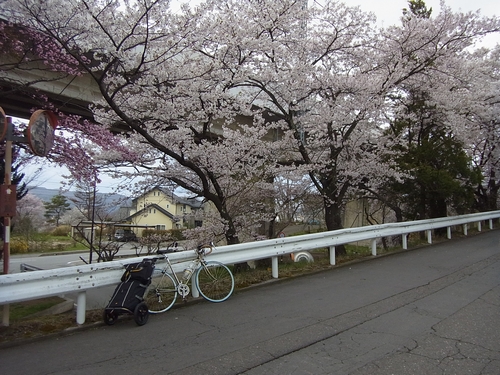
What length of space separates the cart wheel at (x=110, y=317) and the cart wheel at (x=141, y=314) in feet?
1.09

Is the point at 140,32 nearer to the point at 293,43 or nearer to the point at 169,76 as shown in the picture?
the point at 169,76

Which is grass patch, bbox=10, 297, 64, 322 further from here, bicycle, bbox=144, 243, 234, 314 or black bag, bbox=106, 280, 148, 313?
black bag, bbox=106, 280, 148, 313

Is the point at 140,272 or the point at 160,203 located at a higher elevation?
the point at 160,203

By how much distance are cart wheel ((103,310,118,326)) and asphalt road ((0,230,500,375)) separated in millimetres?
→ 98

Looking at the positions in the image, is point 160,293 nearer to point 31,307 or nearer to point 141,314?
point 141,314

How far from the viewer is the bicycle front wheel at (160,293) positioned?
5.66m

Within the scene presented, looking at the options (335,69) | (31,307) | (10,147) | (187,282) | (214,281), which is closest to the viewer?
(10,147)

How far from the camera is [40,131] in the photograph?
17.6ft

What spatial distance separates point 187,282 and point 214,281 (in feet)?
2.04

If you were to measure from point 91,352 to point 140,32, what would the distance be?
625 cm

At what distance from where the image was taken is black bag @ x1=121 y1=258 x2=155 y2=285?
16.6 feet

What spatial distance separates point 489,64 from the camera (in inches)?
687

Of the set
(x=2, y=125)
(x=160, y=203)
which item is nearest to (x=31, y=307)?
(x=2, y=125)

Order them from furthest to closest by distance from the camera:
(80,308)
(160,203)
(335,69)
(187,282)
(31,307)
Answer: (160,203) → (335,69) → (31,307) → (187,282) → (80,308)
